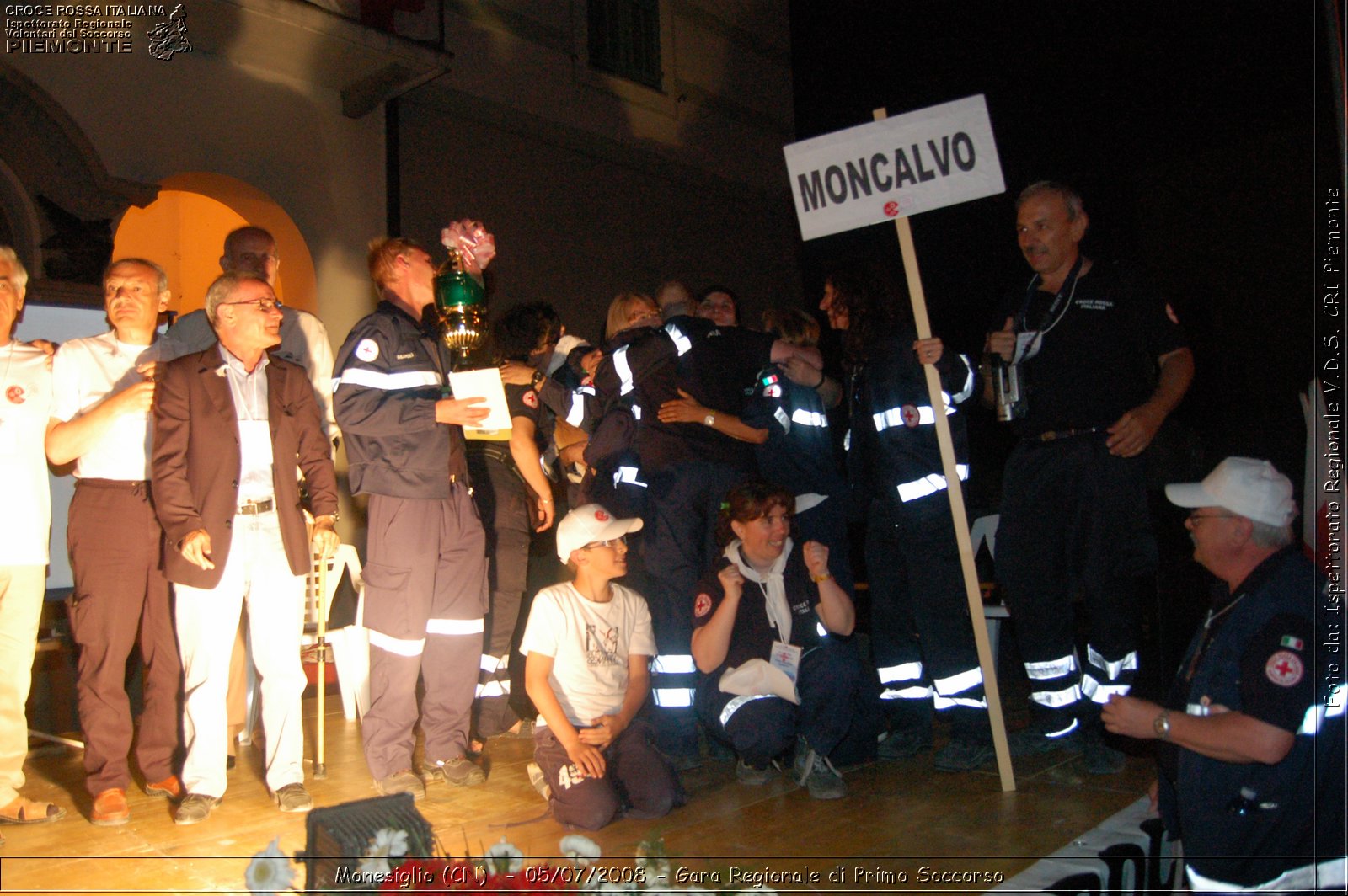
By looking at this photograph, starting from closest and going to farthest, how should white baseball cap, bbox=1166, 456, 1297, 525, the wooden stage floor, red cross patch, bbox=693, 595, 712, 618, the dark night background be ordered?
Result: white baseball cap, bbox=1166, 456, 1297, 525 → the wooden stage floor → red cross patch, bbox=693, 595, 712, 618 → the dark night background

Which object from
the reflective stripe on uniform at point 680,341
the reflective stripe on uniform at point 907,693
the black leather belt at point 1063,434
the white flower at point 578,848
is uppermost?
the reflective stripe on uniform at point 680,341

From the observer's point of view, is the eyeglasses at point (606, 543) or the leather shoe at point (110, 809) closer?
the leather shoe at point (110, 809)

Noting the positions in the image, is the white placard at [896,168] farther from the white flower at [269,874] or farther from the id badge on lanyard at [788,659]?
the white flower at [269,874]

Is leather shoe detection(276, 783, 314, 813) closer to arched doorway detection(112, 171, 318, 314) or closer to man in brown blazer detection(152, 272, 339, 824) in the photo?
man in brown blazer detection(152, 272, 339, 824)

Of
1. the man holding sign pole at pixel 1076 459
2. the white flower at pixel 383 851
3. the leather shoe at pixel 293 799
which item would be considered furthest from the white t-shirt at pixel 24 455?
the man holding sign pole at pixel 1076 459

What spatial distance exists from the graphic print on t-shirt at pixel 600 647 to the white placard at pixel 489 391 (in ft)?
2.87

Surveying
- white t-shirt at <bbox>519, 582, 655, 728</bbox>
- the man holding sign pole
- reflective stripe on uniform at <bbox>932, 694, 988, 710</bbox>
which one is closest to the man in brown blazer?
white t-shirt at <bbox>519, 582, 655, 728</bbox>

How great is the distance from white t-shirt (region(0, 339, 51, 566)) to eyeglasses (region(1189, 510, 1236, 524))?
4042 millimetres

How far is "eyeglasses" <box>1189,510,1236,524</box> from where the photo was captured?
2941mm

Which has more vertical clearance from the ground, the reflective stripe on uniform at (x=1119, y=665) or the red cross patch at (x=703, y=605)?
the red cross patch at (x=703, y=605)

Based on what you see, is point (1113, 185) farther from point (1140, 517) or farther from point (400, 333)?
point (400, 333)

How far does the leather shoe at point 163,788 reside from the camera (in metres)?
4.48

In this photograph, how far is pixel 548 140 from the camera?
32.9ft

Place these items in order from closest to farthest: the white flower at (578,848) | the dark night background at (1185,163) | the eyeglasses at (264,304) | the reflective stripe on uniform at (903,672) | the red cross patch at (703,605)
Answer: the white flower at (578,848), the eyeglasses at (264,304), the red cross patch at (703,605), the reflective stripe on uniform at (903,672), the dark night background at (1185,163)
